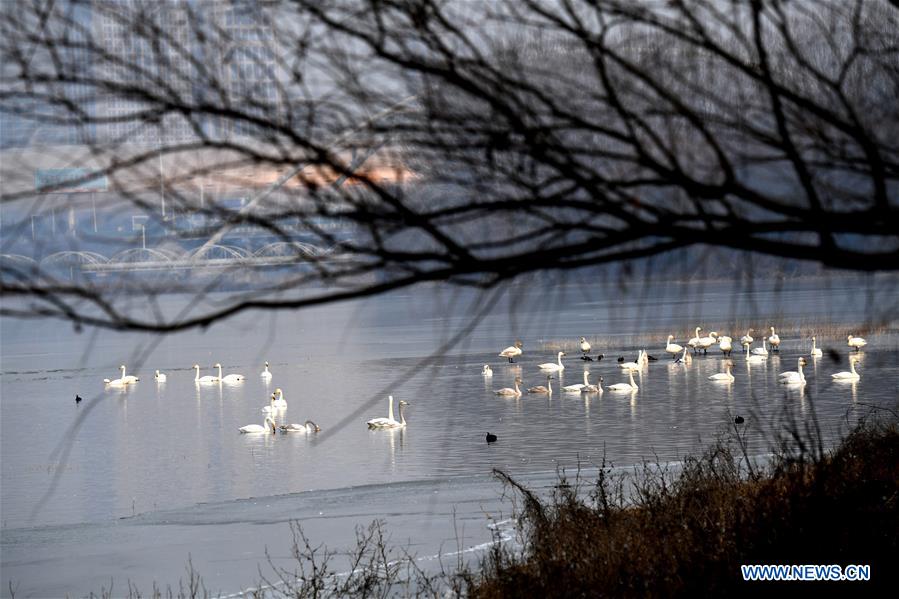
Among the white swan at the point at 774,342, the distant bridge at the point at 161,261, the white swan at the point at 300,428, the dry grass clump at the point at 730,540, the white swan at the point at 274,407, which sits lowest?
the white swan at the point at 300,428

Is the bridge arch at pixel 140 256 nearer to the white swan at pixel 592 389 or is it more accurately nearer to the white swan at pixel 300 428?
the white swan at pixel 300 428

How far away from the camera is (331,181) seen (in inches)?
121

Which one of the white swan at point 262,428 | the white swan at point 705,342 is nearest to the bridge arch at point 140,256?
the white swan at point 262,428

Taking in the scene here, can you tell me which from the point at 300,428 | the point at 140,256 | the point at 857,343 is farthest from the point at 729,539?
the point at 857,343

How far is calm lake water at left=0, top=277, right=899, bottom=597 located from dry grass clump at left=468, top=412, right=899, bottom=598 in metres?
0.59

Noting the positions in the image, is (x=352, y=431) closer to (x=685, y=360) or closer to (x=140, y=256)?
(x=685, y=360)

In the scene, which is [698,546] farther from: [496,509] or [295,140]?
[496,509]

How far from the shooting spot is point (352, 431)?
26406 mm

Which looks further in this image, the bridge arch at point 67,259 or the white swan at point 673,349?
the white swan at point 673,349

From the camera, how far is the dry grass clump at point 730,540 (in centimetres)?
548

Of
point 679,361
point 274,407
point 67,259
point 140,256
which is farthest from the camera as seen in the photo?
point 679,361

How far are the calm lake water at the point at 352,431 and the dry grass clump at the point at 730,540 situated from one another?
23.1 inches

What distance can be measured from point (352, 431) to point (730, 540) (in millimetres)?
20381

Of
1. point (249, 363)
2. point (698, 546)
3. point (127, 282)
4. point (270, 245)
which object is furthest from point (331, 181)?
point (249, 363)
